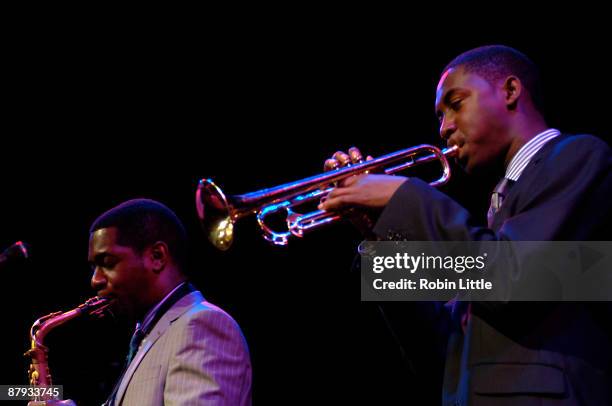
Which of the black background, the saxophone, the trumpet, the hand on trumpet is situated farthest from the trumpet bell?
the black background

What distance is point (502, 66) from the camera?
119 inches

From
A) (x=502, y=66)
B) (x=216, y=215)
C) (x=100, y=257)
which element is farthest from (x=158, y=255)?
(x=502, y=66)

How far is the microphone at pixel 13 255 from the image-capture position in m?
3.43

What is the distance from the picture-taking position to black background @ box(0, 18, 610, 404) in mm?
5883

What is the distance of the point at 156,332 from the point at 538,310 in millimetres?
2333

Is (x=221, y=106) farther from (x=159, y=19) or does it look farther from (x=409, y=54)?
(x=409, y=54)

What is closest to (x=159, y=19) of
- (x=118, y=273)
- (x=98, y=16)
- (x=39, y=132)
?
(x=98, y=16)

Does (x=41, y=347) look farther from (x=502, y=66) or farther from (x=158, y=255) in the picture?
(x=502, y=66)

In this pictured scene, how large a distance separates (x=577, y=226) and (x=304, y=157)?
156 inches

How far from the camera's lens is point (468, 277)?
7.41 feet

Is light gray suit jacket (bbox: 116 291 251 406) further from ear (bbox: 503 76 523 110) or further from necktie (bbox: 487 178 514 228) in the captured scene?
ear (bbox: 503 76 523 110)

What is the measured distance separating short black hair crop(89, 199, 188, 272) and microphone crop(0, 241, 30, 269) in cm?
104

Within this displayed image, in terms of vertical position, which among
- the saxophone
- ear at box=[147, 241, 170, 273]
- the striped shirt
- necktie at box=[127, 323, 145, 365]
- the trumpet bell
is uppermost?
the striped shirt

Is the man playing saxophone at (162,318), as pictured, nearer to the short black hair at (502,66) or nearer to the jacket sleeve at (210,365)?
the jacket sleeve at (210,365)
